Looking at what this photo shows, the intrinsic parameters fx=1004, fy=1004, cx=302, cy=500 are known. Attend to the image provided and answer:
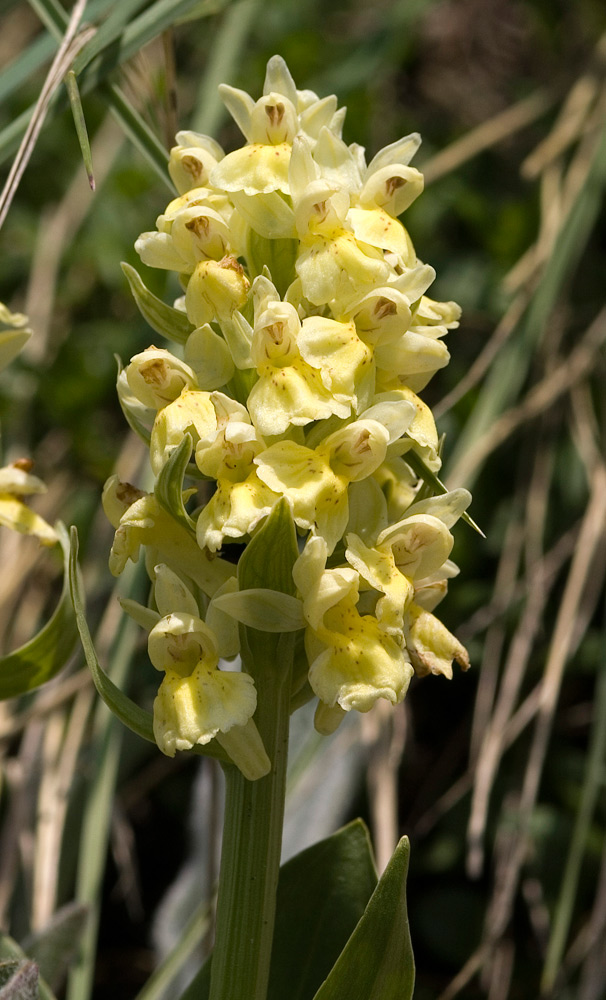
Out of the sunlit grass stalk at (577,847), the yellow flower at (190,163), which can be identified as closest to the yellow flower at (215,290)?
the yellow flower at (190,163)

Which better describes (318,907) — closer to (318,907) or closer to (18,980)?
(318,907)

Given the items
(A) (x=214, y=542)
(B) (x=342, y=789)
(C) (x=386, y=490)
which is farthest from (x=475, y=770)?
(A) (x=214, y=542)

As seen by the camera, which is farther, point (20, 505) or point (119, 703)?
point (20, 505)

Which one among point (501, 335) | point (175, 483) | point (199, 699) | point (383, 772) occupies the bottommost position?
point (383, 772)

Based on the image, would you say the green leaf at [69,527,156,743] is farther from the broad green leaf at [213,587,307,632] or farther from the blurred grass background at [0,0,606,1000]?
the blurred grass background at [0,0,606,1000]

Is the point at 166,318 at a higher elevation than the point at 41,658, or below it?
higher

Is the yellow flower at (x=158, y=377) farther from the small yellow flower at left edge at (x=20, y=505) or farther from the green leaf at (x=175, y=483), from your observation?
the small yellow flower at left edge at (x=20, y=505)

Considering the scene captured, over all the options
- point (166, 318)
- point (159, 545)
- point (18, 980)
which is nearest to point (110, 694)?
point (159, 545)
